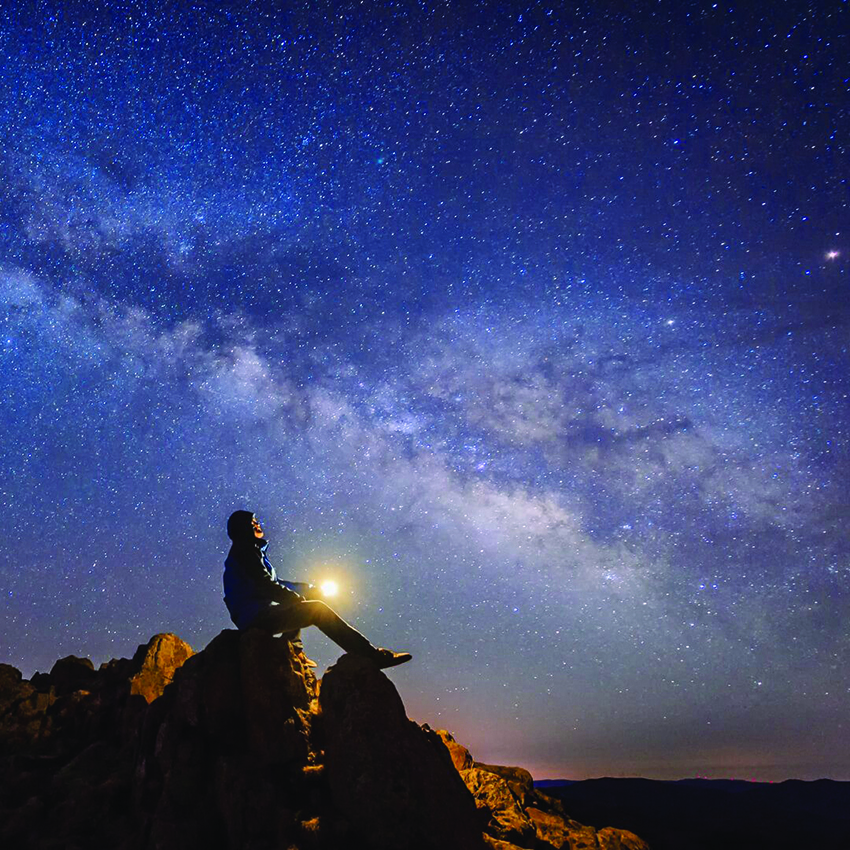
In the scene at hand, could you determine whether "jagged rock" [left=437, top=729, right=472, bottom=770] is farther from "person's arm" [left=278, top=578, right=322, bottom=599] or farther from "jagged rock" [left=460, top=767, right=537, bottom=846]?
"person's arm" [left=278, top=578, right=322, bottom=599]

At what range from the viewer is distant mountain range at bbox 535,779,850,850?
64.2 metres

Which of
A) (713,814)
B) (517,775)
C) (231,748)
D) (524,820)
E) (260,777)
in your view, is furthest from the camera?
(713,814)

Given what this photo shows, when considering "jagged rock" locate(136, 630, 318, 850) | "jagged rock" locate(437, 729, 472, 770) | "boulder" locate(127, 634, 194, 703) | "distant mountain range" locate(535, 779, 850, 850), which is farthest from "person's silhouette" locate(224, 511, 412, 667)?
"distant mountain range" locate(535, 779, 850, 850)

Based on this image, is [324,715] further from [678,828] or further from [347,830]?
[678,828]

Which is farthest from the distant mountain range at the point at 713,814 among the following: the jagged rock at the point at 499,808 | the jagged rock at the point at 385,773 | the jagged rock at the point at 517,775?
the jagged rock at the point at 385,773

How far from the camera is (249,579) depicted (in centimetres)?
1036

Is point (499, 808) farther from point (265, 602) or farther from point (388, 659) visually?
point (265, 602)

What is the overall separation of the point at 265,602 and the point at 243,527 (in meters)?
1.62

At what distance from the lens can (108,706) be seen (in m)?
14.0

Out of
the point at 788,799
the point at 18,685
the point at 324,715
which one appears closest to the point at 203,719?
the point at 324,715

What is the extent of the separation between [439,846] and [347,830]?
1.48 m

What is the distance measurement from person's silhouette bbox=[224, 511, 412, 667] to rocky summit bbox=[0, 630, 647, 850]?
38cm

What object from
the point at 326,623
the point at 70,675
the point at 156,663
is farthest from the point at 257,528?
the point at 70,675

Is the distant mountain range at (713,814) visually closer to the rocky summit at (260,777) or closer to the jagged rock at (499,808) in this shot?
the jagged rock at (499,808)
